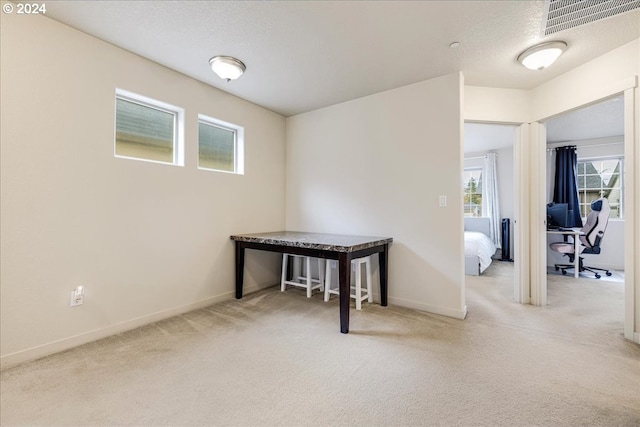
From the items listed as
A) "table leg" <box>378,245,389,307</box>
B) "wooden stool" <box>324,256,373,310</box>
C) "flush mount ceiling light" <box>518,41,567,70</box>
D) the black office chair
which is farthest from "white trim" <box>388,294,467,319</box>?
the black office chair

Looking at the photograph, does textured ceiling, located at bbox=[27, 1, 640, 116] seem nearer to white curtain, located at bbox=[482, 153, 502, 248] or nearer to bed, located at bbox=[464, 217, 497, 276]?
bed, located at bbox=[464, 217, 497, 276]

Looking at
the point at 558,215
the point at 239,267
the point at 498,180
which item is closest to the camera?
the point at 239,267

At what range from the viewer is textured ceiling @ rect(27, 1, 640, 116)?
195 centimetres

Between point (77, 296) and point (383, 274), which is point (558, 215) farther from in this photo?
point (77, 296)

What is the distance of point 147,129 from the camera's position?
108 inches

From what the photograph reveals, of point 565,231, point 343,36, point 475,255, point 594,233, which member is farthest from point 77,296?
point 594,233

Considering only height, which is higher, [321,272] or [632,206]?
[632,206]

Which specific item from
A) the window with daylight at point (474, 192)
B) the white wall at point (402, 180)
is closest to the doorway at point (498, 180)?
the window with daylight at point (474, 192)

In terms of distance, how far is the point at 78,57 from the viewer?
2232mm

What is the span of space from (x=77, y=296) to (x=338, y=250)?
2.09 metres

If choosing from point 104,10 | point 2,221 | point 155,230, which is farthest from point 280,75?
point 2,221

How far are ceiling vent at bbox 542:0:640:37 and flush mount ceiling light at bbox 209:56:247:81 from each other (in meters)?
2.34

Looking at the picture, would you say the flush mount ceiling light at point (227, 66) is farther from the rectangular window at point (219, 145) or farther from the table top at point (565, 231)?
the table top at point (565, 231)

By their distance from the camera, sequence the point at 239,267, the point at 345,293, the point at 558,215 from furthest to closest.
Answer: the point at 558,215
the point at 239,267
the point at 345,293
